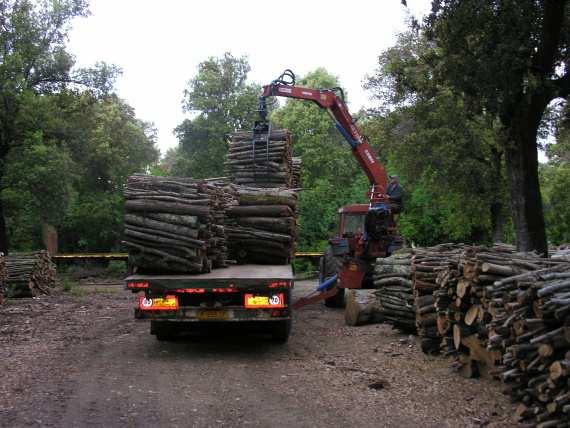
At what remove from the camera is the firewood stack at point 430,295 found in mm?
8586

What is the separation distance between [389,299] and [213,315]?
3531 mm

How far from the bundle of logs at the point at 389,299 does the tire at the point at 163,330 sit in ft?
11.9

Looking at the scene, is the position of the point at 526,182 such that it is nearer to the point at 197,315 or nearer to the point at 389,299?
the point at 389,299

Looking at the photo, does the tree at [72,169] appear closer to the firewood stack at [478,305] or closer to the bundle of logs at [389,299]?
the bundle of logs at [389,299]

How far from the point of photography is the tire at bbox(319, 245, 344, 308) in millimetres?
15656

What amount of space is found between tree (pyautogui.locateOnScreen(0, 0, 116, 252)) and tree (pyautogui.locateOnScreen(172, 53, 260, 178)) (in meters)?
13.4

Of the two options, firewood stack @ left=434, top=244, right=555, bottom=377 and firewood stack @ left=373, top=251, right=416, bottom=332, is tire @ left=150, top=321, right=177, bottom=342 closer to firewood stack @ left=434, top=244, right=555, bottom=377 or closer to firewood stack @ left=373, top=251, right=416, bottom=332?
firewood stack @ left=373, top=251, right=416, bottom=332

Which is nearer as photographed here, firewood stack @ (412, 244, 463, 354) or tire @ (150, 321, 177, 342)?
firewood stack @ (412, 244, 463, 354)

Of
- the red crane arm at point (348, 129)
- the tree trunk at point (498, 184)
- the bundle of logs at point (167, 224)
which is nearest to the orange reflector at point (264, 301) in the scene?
the bundle of logs at point (167, 224)

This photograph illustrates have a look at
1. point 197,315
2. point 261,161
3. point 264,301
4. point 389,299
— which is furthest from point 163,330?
point 261,161

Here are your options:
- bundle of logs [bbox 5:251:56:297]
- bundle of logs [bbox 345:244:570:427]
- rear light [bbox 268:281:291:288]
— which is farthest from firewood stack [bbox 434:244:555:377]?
bundle of logs [bbox 5:251:56:297]

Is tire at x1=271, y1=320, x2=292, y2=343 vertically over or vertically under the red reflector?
under

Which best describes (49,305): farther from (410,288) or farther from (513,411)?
(513,411)

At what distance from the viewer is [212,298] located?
9.27 m
